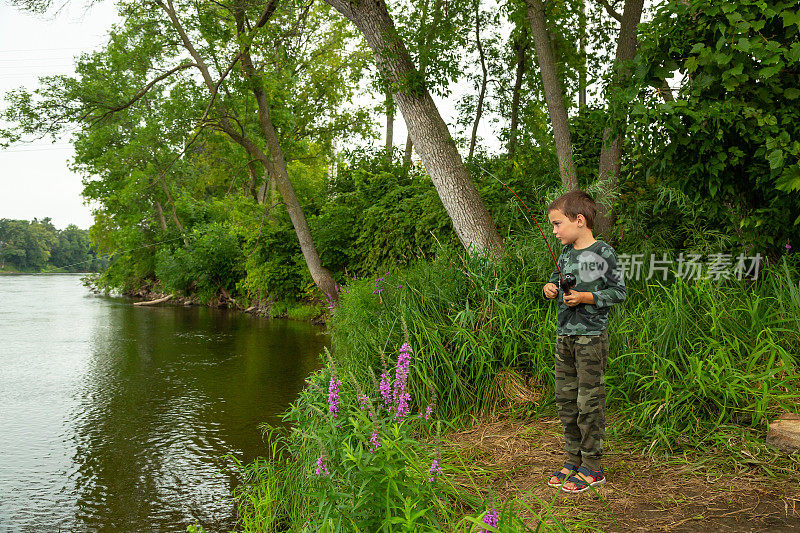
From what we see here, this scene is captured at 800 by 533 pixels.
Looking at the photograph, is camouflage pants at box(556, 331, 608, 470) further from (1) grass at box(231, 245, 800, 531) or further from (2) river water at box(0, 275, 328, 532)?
(2) river water at box(0, 275, 328, 532)

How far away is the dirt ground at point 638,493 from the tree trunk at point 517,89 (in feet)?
27.2

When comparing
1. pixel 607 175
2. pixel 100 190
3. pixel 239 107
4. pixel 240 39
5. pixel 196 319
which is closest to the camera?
pixel 607 175

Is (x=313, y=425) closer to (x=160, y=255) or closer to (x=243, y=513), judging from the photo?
(x=243, y=513)

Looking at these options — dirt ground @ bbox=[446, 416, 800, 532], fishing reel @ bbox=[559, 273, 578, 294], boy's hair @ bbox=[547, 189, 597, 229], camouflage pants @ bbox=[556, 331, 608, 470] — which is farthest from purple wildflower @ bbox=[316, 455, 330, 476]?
boy's hair @ bbox=[547, 189, 597, 229]

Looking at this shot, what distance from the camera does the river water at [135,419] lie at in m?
4.32

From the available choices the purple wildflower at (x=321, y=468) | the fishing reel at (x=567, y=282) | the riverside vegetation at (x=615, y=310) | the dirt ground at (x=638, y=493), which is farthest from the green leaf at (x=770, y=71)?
the purple wildflower at (x=321, y=468)

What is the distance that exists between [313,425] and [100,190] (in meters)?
28.4

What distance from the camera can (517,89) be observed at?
40.6ft

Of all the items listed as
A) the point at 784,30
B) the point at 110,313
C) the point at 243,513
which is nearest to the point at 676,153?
the point at 784,30

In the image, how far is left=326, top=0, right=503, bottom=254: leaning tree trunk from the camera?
6207mm

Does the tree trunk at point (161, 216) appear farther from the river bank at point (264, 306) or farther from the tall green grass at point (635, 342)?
the tall green grass at point (635, 342)

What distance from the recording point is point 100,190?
28.4m

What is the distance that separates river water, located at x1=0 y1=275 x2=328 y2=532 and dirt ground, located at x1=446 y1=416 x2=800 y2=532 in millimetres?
2034

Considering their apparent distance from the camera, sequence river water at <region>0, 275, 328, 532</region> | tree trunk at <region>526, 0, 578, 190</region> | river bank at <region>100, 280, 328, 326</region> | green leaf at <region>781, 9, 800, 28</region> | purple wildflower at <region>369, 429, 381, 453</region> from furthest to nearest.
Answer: river bank at <region>100, 280, 328, 326</region> → tree trunk at <region>526, 0, 578, 190</region> → river water at <region>0, 275, 328, 532</region> → green leaf at <region>781, 9, 800, 28</region> → purple wildflower at <region>369, 429, 381, 453</region>
